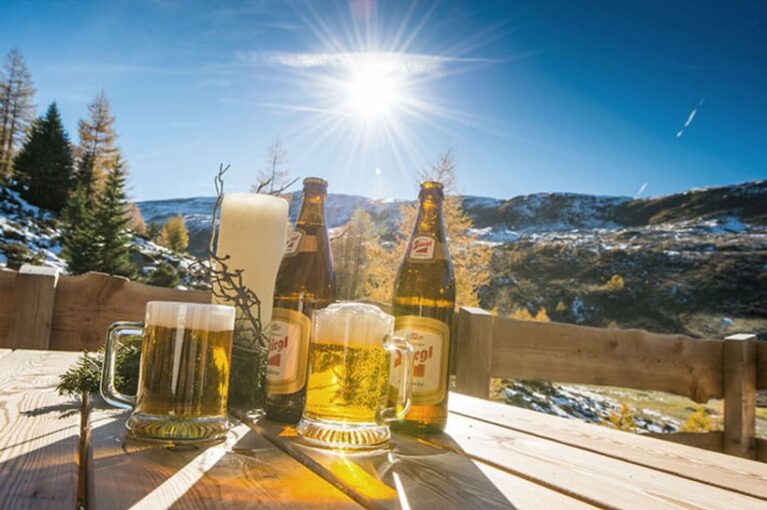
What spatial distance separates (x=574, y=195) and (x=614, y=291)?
3733cm

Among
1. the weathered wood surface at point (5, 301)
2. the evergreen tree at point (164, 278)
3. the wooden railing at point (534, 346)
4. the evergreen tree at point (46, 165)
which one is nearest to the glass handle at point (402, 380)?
the wooden railing at point (534, 346)

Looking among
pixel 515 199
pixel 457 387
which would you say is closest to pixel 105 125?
pixel 457 387

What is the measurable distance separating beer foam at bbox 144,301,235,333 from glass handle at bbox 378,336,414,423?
0.96 feet

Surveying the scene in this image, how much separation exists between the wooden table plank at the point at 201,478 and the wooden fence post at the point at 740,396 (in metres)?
2.59

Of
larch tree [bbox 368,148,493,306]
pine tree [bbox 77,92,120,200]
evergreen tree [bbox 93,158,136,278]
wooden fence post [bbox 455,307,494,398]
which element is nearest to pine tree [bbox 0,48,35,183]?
pine tree [bbox 77,92,120,200]

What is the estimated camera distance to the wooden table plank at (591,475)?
721mm

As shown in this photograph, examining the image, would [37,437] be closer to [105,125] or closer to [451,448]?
[451,448]

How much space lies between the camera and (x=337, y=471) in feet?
2.36

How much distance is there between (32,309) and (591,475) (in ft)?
6.98

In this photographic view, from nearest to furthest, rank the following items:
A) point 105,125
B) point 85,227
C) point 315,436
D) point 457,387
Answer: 1. point 315,436
2. point 457,387
3. point 85,227
4. point 105,125

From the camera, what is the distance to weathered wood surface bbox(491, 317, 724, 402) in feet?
8.01

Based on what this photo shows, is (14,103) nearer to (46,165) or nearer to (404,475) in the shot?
(46,165)

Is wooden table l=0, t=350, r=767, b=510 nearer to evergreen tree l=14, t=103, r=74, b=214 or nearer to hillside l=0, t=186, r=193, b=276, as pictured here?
hillside l=0, t=186, r=193, b=276

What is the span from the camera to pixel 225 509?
0.53m
